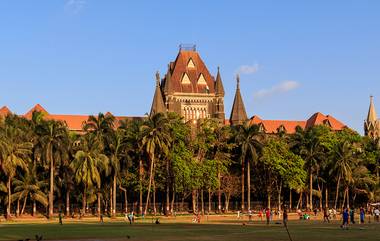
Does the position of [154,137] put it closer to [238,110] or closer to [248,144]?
[248,144]

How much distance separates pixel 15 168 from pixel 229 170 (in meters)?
41.2

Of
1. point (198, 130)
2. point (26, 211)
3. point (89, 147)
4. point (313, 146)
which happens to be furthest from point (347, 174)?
point (26, 211)

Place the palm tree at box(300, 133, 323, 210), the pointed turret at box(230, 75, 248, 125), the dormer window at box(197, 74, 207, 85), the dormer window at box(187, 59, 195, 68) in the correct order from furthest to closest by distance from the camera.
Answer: the dormer window at box(187, 59, 195, 68)
the dormer window at box(197, 74, 207, 85)
the pointed turret at box(230, 75, 248, 125)
the palm tree at box(300, 133, 323, 210)

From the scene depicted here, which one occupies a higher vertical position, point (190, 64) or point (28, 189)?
point (190, 64)

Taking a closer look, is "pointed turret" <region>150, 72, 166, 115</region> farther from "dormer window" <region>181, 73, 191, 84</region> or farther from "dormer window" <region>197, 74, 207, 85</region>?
"dormer window" <region>197, 74, 207, 85</region>

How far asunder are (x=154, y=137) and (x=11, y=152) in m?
22.7

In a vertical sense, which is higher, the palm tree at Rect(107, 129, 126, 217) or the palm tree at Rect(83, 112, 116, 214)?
the palm tree at Rect(83, 112, 116, 214)

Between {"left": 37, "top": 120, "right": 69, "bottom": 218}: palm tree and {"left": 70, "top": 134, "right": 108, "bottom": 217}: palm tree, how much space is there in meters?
2.49

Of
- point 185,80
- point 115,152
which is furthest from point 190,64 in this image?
point 115,152

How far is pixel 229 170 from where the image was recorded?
112250 mm

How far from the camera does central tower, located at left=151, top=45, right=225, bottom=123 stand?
154875 millimetres

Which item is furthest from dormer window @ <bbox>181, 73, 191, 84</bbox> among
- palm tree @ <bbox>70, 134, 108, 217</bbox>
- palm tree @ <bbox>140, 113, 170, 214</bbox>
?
palm tree @ <bbox>70, 134, 108, 217</bbox>

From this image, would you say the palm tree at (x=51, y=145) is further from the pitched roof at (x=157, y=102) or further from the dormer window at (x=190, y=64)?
the dormer window at (x=190, y=64)

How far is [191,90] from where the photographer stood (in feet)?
514
